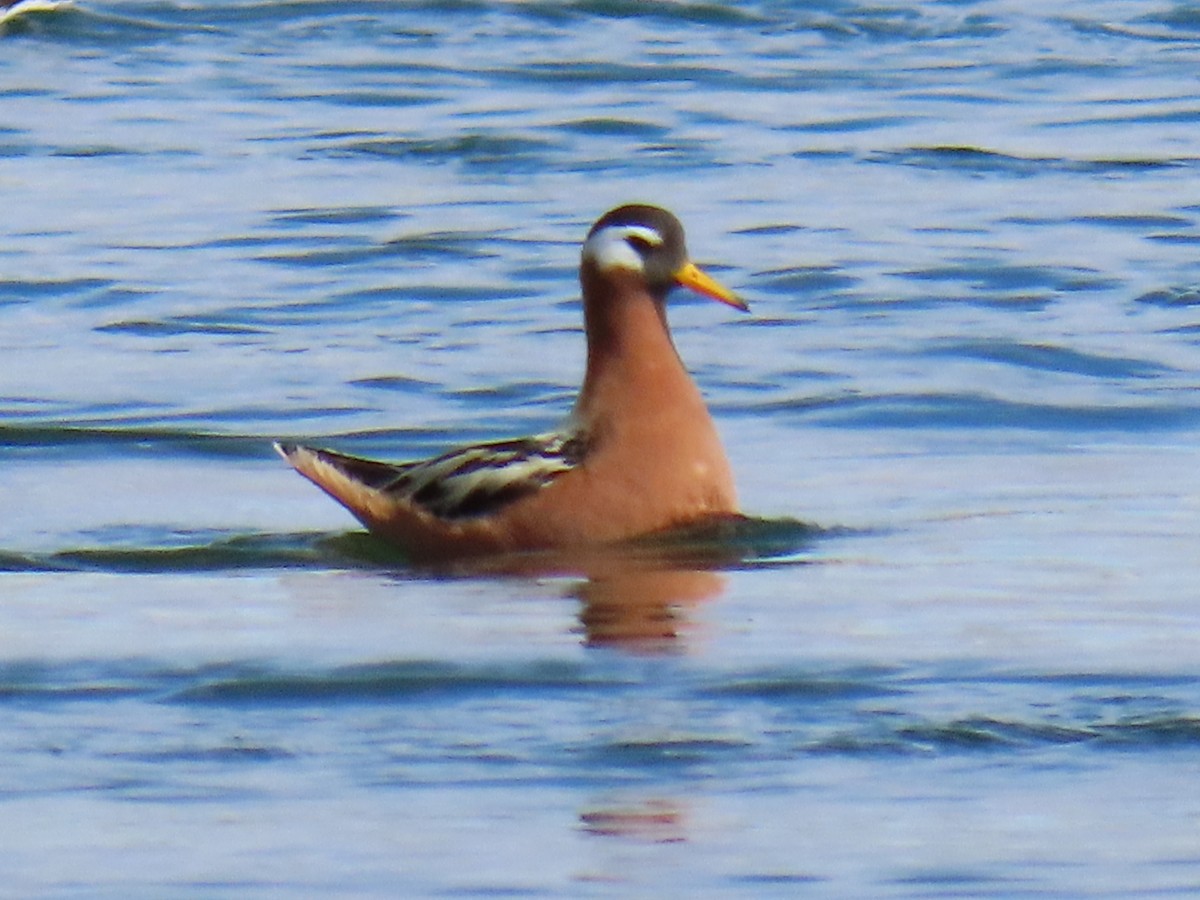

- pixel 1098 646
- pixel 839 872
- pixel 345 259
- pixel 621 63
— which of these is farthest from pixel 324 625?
pixel 621 63

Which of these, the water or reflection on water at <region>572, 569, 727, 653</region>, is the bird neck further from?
reflection on water at <region>572, 569, 727, 653</region>

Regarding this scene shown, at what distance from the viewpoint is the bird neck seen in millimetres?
10930

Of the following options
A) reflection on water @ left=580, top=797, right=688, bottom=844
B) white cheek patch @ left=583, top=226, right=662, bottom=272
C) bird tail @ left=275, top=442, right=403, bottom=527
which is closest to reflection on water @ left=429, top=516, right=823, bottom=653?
bird tail @ left=275, top=442, right=403, bottom=527

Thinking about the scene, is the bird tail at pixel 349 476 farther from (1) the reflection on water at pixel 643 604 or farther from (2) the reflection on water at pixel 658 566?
(1) the reflection on water at pixel 643 604

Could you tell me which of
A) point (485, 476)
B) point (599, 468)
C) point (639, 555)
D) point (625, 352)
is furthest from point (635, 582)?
point (625, 352)

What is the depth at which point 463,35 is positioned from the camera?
28750mm

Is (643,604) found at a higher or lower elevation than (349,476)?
lower

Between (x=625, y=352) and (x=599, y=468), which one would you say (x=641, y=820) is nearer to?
(x=599, y=468)

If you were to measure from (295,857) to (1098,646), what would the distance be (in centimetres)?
283

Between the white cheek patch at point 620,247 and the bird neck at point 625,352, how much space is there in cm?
4

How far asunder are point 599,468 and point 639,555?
1.11 ft

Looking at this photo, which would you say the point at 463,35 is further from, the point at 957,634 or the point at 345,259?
the point at 957,634

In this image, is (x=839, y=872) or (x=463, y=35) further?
(x=463, y=35)

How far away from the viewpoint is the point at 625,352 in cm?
1107
